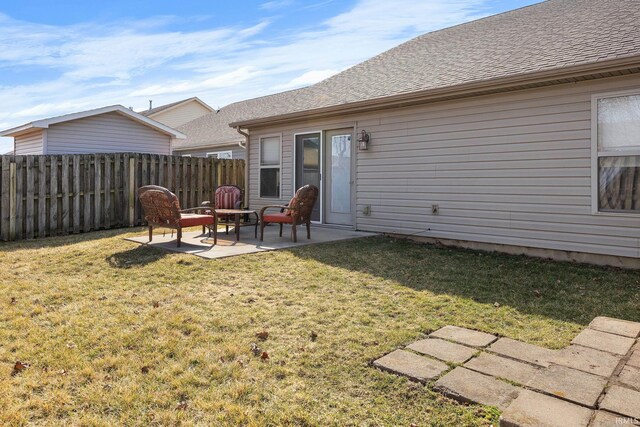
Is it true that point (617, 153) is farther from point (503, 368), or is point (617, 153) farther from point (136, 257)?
point (136, 257)

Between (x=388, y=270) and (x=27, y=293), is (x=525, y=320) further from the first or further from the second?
(x=27, y=293)

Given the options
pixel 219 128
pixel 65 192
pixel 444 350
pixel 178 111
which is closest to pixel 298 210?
pixel 444 350

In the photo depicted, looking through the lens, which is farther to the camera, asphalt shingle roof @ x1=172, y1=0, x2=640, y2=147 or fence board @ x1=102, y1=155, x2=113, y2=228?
fence board @ x1=102, y1=155, x2=113, y2=228

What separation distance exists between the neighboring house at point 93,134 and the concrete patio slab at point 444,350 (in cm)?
1353

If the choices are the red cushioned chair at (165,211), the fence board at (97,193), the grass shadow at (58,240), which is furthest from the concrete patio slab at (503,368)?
the fence board at (97,193)

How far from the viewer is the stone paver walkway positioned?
1976 mm

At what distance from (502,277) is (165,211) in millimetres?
5104

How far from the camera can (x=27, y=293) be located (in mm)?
4391

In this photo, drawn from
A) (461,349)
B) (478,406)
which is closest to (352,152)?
(461,349)

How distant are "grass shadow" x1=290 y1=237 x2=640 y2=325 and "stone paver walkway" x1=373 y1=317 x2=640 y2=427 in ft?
2.38

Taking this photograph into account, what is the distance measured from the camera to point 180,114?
25594mm

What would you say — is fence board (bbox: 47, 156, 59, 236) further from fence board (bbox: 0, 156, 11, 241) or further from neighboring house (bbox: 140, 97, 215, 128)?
neighboring house (bbox: 140, 97, 215, 128)

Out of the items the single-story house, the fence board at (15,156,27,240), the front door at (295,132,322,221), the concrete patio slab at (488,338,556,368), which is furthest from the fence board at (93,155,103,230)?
the concrete patio slab at (488,338,556,368)

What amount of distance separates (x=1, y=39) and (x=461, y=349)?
44.5 ft
